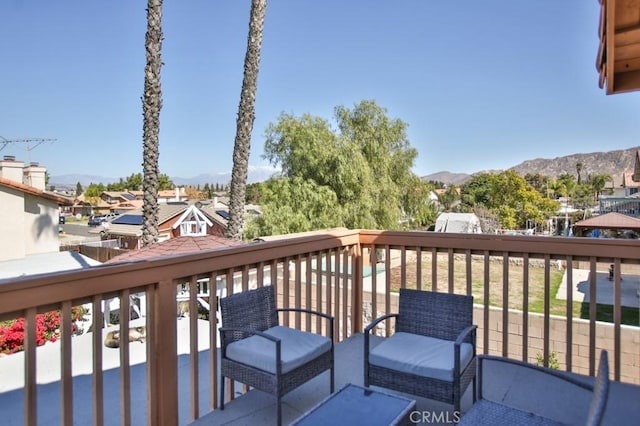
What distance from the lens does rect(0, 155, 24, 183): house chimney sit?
13827mm

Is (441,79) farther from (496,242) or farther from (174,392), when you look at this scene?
(174,392)

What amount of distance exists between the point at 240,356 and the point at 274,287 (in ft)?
1.76

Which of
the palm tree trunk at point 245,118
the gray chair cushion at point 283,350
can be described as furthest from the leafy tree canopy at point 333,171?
the gray chair cushion at point 283,350

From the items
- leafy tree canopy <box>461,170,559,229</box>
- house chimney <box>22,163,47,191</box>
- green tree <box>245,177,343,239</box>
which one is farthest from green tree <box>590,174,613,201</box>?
house chimney <box>22,163,47,191</box>

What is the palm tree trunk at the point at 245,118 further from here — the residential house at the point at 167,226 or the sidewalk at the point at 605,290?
the sidewalk at the point at 605,290

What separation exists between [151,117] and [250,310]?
22.3 feet

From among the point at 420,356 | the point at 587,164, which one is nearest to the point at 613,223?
the point at 420,356

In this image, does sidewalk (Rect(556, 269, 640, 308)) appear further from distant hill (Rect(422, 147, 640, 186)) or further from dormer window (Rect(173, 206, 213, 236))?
distant hill (Rect(422, 147, 640, 186))

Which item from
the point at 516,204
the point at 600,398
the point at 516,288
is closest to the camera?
the point at 600,398

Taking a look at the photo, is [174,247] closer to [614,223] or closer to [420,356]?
[420,356]

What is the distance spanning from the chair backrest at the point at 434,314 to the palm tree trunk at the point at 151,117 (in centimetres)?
704

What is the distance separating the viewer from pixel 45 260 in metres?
11.2

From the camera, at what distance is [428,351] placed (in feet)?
7.67

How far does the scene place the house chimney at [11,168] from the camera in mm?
13827
